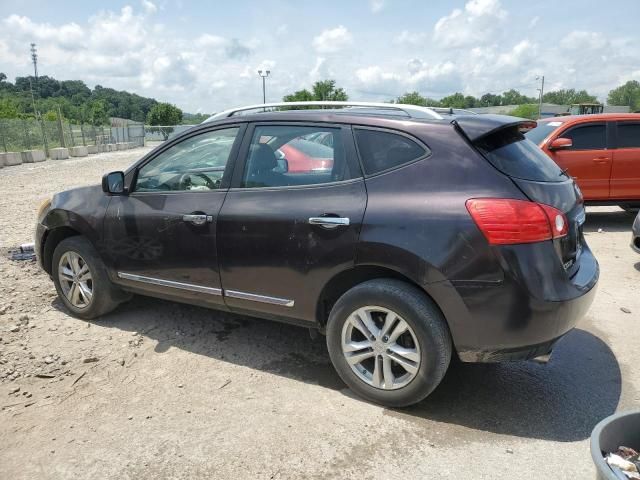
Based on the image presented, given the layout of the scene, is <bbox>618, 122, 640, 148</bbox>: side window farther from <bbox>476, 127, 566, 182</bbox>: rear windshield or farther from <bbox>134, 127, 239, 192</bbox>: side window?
<bbox>134, 127, 239, 192</bbox>: side window

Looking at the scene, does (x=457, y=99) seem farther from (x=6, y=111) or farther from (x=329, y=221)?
(x=329, y=221)

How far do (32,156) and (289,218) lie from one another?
2554 cm

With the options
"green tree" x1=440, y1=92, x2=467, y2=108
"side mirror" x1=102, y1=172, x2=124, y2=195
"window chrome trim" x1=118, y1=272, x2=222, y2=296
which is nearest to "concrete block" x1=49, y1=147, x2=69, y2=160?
"side mirror" x1=102, y1=172, x2=124, y2=195

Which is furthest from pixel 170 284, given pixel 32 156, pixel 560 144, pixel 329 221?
pixel 32 156

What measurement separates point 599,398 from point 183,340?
9.73 ft

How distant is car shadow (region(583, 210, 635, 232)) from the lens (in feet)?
27.7

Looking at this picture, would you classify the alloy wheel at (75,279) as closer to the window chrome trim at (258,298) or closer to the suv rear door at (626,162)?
the window chrome trim at (258,298)

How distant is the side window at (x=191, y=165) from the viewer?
3.84 metres

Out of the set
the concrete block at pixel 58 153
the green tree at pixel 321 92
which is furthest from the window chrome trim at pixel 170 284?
the green tree at pixel 321 92

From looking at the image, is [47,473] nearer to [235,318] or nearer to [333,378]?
[333,378]

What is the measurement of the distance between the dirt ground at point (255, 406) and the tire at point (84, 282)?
0.15 metres

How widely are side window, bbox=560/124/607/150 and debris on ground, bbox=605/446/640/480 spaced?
7373 millimetres

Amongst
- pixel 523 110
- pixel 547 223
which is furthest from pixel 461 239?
pixel 523 110

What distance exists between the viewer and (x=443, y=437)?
296 cm
